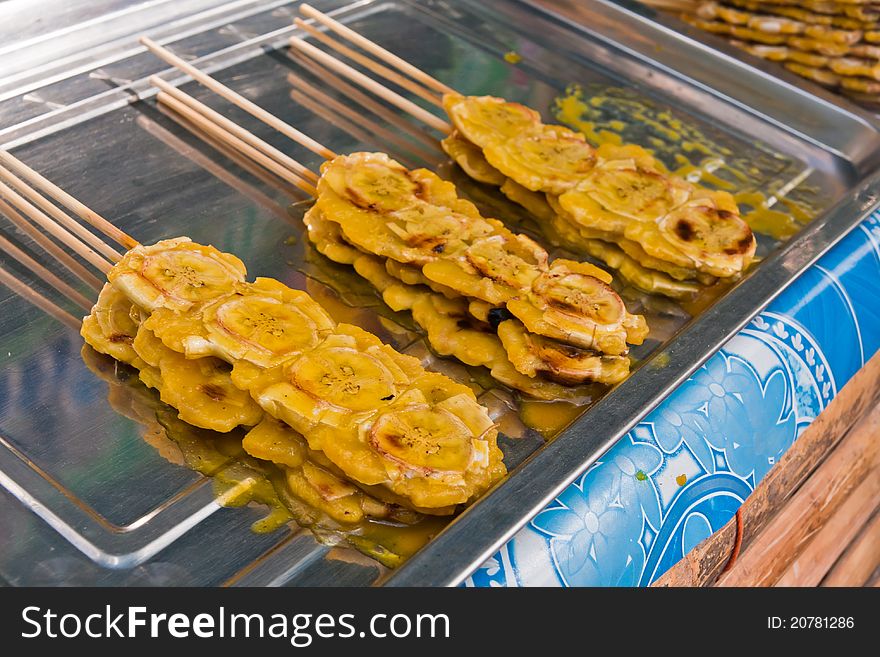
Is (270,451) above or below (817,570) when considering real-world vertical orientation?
above

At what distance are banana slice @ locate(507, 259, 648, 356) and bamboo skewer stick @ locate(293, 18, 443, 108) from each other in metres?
1.01

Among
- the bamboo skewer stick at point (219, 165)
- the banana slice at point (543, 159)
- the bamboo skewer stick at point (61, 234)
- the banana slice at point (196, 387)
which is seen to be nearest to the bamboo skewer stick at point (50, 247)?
the bamboo skewer stick at point (61, 234)

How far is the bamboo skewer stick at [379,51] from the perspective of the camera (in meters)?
3.18

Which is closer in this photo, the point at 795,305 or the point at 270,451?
the point at 270,451

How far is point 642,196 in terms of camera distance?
277cm

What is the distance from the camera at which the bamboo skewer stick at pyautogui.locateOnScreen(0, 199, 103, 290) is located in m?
2.44

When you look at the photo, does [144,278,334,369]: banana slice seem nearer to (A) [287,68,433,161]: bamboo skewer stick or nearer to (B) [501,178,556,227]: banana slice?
(B) [501,178,556,227]: banana slice

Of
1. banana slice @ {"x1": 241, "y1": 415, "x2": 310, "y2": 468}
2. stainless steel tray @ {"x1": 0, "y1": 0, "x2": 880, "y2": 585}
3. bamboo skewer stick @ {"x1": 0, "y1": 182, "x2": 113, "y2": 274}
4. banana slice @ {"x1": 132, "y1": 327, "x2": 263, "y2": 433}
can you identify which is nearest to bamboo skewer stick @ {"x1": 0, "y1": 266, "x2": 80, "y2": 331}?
stainless steel tray @ {"x1": 0, "y1": 0, "x2": 880, "y2": 585}

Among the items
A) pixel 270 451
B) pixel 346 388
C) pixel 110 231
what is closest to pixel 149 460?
pixel 270 451

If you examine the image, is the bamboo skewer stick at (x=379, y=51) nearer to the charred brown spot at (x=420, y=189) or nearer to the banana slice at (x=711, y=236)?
the charred brown spot at (x=420, y=189)

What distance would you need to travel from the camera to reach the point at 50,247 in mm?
2512

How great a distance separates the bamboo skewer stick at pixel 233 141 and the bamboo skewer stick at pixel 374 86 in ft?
1.39
